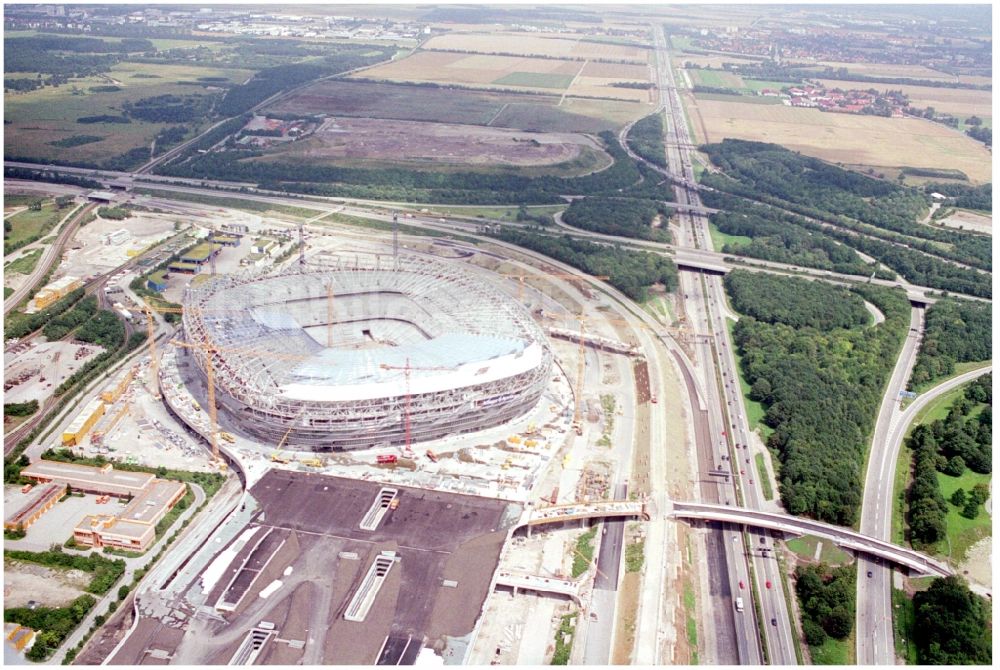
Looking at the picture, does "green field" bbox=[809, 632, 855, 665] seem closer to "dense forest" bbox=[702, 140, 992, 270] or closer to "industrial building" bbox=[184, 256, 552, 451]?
"industrial building" bbox=[184, 256, 552, 451]

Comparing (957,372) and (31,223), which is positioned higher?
(31,223)

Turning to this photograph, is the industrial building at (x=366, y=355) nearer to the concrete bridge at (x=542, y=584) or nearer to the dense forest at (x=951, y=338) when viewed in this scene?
the concrete bridge at (x=542, y=584)

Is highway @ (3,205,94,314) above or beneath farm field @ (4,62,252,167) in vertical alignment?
beneath

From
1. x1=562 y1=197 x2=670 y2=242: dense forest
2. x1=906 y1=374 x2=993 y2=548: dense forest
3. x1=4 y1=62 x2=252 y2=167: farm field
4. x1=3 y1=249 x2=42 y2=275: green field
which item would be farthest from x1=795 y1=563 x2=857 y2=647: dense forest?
x1=4 y1=62 x2=252 y2=167: farm field

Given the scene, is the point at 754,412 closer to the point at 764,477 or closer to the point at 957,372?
the point at 764,477

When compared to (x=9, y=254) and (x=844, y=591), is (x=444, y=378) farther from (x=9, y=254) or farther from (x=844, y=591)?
(x=9, y=254)

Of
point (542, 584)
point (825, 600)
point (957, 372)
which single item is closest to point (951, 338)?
point (957, 372)
